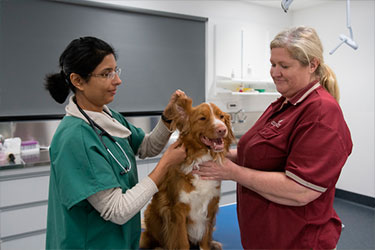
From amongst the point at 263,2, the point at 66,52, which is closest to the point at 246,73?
the point at 263,2

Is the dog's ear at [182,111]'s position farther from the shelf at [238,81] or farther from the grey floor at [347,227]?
the shelf at [238,81]

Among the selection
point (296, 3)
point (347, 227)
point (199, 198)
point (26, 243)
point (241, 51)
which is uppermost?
point (296, 3)

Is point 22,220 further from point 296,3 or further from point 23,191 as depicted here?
point 296,3

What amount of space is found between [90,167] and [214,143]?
580mm

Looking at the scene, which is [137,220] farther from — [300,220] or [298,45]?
[298,45]

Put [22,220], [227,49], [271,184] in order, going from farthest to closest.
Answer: [227,49]
[22,220]
[271,184]

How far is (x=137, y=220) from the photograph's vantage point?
132cm

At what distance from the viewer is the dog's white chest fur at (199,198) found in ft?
4.57

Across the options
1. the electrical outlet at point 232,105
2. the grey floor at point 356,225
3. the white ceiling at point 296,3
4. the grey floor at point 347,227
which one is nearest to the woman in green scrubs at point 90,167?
the grey floor at point 347,227

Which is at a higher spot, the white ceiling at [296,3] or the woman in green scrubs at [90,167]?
the white ceiling at [296,3]

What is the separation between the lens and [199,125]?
4.46ft

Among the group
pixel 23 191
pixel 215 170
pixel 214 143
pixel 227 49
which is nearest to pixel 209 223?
pixel 215 170

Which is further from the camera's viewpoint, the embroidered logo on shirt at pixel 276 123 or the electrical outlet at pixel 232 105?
the electrical outlet at pixel 232 105

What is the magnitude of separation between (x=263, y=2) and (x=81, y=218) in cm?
424
